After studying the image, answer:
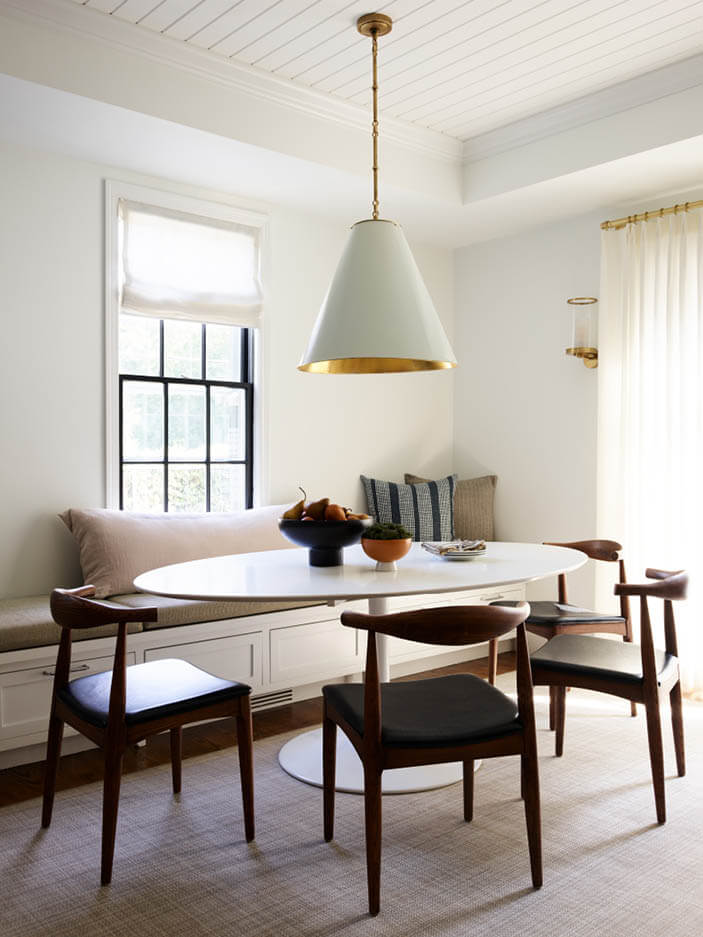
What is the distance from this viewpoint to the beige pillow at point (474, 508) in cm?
501

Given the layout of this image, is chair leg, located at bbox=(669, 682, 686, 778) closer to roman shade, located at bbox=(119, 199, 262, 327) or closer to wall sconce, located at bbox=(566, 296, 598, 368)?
wall sconce, located at bbox=(566, 296, 598, 368)

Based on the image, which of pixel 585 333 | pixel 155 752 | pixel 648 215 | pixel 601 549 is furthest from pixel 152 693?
pixel 648 215

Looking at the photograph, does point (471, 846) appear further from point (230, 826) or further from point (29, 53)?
point (29, 53)

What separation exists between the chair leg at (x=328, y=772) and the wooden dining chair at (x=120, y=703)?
22 cm

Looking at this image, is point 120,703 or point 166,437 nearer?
point 120,703

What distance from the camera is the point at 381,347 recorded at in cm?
272

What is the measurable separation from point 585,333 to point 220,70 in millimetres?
2289

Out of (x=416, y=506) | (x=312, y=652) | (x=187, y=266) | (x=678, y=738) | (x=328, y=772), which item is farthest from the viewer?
(x=416, y=506)

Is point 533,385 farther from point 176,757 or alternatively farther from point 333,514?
point 176,757

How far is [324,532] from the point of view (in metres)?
2.72

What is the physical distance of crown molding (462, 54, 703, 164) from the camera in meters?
3.46

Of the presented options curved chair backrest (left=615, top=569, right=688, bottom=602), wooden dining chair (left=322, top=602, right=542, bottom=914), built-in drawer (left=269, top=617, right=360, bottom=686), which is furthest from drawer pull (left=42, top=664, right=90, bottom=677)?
curved chair backrest (left=615, top=569, right=688, bottom=602)

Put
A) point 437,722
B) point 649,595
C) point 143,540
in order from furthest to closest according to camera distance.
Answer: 1. point 143,540
2. point 649,595
3. point 437,722

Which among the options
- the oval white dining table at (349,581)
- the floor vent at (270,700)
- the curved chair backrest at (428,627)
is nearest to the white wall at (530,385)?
the oval white dining table at (349,581)
